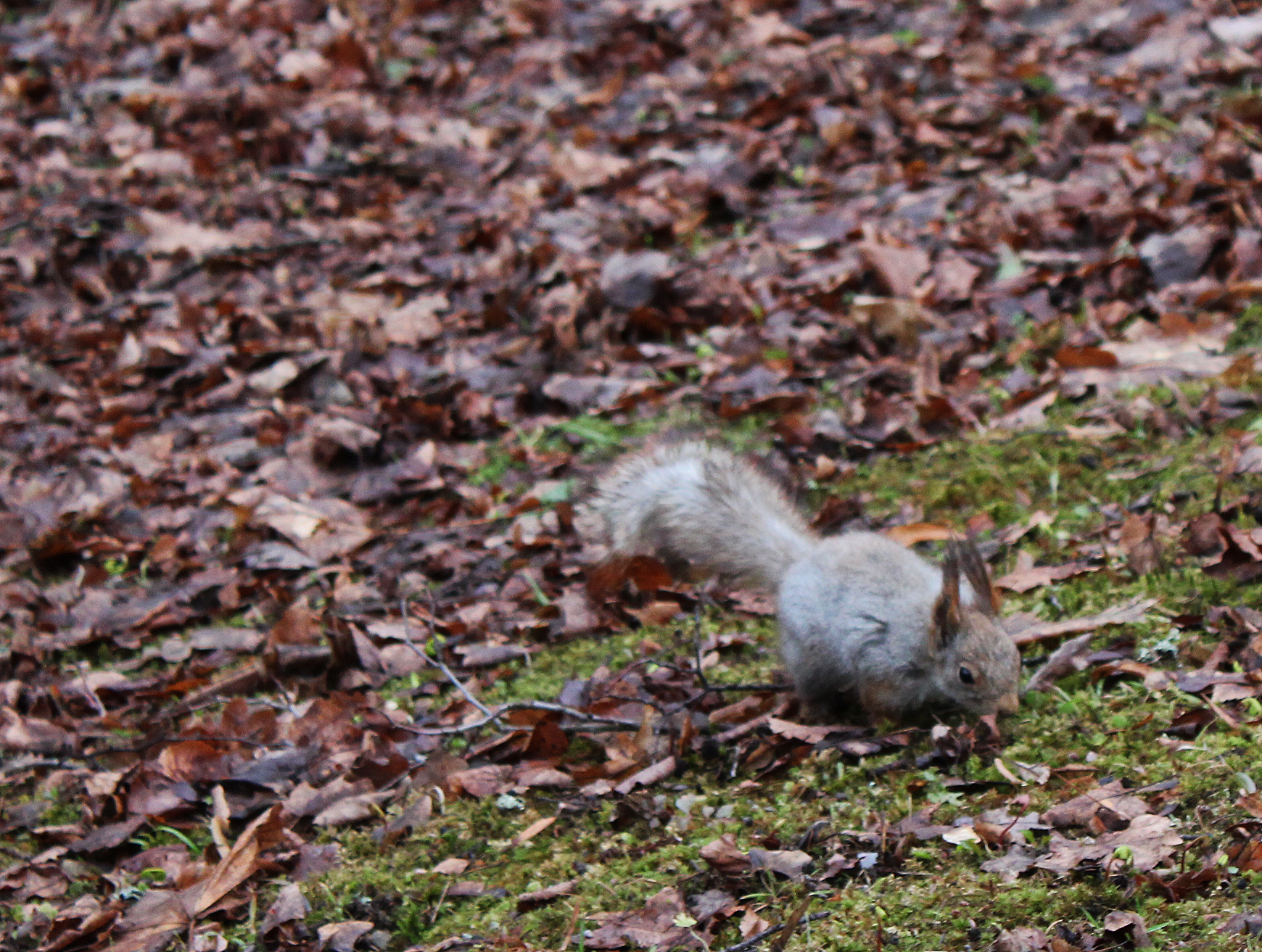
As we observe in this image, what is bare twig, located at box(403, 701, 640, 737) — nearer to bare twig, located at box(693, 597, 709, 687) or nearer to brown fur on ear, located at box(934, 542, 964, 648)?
bare twig, located at box(693, 597, 709, 687)

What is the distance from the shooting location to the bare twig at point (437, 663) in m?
3.79

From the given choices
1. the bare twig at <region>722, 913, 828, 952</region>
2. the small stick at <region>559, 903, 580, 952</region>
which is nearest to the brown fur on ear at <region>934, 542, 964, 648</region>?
the bare twig at <region>722, 913, 828, 952</region>

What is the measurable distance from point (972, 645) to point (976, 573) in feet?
0.67

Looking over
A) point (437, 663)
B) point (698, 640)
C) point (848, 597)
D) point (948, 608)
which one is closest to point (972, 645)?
point (948, 608)

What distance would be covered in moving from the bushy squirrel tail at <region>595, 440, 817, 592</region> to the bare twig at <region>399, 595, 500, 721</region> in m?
0.74

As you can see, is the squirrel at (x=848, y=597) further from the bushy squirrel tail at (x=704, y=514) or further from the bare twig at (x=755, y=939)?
the bare twig at (x=755, y=939)

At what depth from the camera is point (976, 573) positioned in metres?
3.46

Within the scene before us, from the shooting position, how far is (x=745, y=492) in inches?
167

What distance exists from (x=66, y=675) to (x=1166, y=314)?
4.55 meters

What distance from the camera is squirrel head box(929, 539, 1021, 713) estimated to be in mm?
3371

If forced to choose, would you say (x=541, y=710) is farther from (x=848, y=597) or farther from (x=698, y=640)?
(x=848, y=597)

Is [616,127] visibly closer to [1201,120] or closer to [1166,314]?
[1201,120]

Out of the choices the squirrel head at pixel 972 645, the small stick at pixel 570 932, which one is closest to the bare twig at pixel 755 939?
the small stick at pixel 570 932

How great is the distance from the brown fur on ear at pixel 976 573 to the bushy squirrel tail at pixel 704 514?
0.66 m
